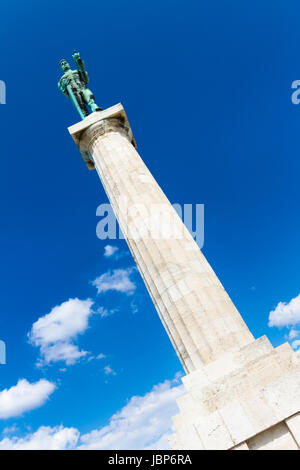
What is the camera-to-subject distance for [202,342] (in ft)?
29.7

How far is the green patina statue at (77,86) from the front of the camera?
64.4ft

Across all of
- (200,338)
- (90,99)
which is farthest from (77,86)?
(200,338)

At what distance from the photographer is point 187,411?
743cm

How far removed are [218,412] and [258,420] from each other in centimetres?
87

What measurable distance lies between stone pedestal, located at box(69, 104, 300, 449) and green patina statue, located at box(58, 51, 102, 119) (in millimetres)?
5530

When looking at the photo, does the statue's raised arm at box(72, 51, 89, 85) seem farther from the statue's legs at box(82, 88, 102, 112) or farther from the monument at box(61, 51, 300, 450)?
the monument at box(61, 51, 300, 450)

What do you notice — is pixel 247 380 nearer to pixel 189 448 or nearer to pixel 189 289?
pixel 189 448

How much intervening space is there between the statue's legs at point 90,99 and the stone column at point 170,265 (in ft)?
11.3

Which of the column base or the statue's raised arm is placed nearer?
the column base

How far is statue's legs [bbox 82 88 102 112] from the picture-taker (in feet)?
60.8

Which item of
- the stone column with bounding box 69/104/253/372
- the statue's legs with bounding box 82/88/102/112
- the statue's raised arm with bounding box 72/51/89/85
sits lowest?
the stone column with bounding box 69/104/253/372

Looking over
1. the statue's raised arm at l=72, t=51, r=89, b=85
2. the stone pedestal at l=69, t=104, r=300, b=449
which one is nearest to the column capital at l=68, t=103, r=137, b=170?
the stone pedestal at l=69, t=104, r=300, b=449

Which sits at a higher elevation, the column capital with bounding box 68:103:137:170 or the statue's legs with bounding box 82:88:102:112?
the statue's legs with bounding box 82:88:102:112
